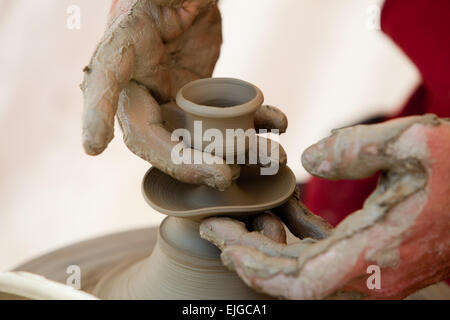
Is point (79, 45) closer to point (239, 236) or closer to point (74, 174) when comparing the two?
point (74, 174)

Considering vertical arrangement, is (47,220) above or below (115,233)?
below

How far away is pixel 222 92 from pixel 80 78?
262 cm

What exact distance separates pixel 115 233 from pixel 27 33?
237cm

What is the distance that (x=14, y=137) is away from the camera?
12.3 feet

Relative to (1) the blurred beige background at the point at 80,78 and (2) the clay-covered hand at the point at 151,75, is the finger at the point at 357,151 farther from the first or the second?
(1) the blurred beige background at the point at 80,78

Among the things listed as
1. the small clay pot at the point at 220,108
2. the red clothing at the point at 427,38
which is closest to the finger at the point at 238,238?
the small clay pot at the point at 220,108

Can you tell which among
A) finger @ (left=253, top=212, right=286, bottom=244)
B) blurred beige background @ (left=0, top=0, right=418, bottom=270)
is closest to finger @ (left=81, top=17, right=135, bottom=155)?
finger @ (left=253, top=212, right=286, bottom=244)

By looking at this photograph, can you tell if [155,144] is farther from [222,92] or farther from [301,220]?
[301,220]

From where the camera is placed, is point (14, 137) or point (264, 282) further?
point (14, 137)

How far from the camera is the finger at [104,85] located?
1.33 m

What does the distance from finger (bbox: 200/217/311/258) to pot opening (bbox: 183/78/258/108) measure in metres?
0.30
